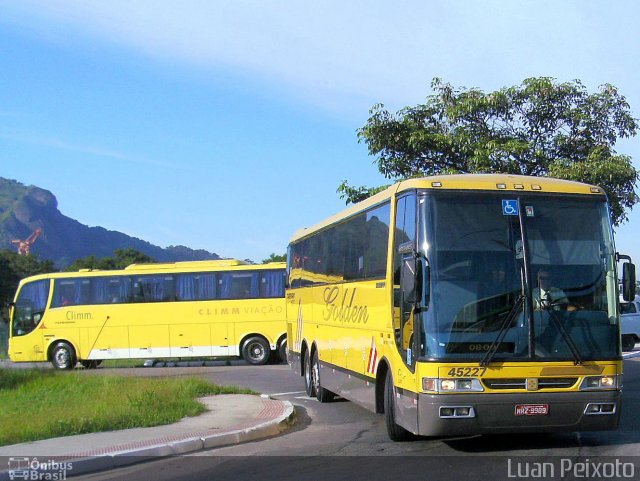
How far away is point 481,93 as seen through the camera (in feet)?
70.6

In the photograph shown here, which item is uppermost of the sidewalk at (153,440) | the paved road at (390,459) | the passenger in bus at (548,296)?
the passenger in bus at (548,296)

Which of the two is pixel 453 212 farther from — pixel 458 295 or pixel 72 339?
pixel 72 339

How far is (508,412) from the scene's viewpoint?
8914mm

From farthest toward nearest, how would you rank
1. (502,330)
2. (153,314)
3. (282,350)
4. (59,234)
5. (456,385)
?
(59,234), (153,314), (282,350), (502,330), (456,385)

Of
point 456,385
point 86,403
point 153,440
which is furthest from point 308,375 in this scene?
point 456,385

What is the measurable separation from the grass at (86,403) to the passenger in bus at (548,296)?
6004 mm

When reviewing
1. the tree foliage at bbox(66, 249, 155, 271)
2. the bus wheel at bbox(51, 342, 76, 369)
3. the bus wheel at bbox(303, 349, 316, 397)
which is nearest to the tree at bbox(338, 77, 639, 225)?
the bus wheel at bbox(303, 349, 316, 397)

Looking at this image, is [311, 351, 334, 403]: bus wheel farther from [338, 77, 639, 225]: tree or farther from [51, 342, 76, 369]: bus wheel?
[51, 342, 76, 369]: bus wheel

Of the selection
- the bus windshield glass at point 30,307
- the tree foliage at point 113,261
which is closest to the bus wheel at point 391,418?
the bus windshield glass at point 30,307

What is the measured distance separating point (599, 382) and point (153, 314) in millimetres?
21288

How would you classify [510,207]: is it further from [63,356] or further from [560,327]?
[63,356]

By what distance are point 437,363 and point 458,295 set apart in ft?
2.67

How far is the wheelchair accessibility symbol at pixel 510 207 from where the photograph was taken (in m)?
9.52

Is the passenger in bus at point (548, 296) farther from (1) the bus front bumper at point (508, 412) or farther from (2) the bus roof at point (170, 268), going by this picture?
(2) the bus roof at point (170, 268)
